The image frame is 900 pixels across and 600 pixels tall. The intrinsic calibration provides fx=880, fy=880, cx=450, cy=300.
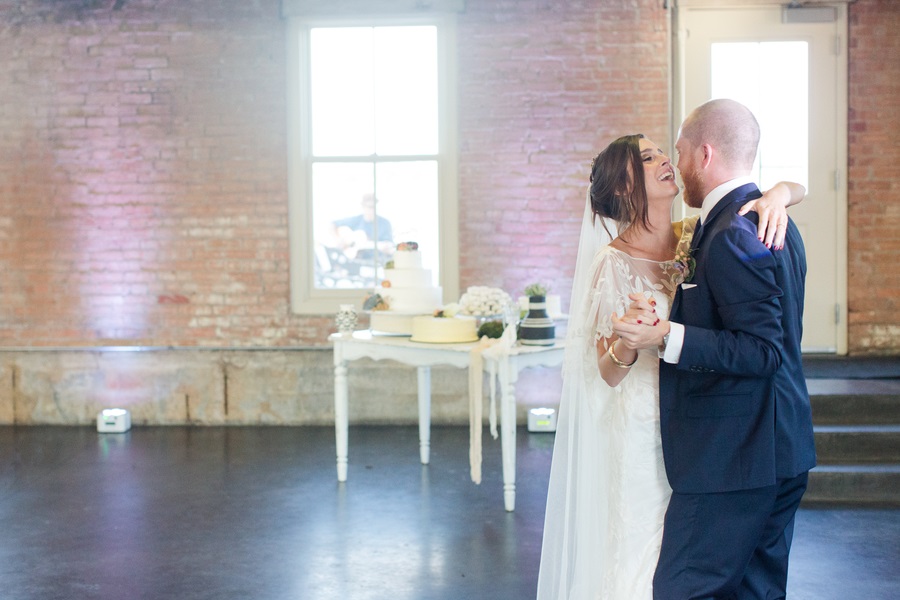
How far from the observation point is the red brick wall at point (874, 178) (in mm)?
6488

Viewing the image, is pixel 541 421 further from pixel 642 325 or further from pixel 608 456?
pixel 642 325

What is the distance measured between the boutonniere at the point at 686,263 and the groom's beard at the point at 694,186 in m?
0.15

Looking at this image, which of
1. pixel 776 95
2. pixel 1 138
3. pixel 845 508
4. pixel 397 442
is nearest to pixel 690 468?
pixel 845 508

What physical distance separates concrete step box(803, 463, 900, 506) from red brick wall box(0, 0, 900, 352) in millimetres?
2131

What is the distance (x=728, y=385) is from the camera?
2.10 metres

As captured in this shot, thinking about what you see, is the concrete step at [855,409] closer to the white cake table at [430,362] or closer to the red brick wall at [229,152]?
the red brick wall at [229,152]

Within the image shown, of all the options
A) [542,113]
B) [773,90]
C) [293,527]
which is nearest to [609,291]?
[293,527]

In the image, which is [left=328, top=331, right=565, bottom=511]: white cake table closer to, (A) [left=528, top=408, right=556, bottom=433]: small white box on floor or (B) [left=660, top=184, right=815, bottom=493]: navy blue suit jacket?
(A) [left=528, top=408, right=556, bottom=433]: small white box on floor

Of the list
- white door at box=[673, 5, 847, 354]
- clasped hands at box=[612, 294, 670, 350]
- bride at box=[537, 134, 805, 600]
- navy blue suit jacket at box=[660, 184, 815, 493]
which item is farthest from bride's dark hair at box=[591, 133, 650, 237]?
white door at box=[673, 5, 847, 354]

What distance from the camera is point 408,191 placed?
6668mm

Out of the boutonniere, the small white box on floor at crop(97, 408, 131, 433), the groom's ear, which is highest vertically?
the groom's ear

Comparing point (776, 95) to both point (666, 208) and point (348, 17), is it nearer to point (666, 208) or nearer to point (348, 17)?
point (348, 17)

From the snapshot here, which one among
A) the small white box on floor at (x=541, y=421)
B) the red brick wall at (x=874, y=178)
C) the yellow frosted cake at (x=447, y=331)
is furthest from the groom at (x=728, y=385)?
the red brick wall at (x=874, y=178)

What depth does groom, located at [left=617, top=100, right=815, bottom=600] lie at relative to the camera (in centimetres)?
201
